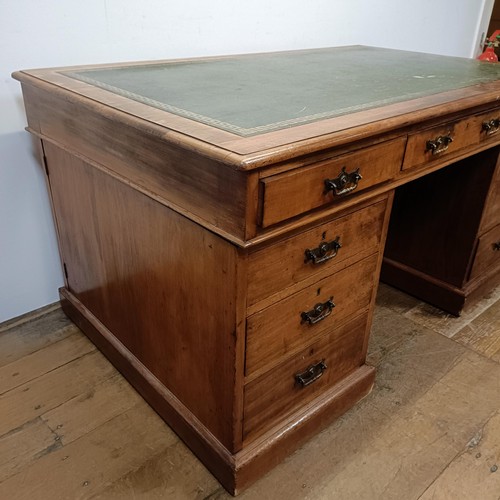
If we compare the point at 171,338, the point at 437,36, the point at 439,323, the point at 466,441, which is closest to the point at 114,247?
the point at 171,338

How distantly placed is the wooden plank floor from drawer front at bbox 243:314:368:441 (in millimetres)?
129

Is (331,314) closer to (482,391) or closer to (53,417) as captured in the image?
(482,391)

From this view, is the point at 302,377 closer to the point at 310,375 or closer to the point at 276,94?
the point at 310,375

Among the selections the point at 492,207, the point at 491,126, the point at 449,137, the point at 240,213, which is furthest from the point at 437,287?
the point at 240,213

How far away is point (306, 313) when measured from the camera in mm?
1017

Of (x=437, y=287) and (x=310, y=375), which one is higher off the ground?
(x=310, y=375)

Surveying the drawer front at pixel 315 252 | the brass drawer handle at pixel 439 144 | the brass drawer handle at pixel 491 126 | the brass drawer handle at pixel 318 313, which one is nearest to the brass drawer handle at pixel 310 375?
the brass drawer handle at pixel 318 313

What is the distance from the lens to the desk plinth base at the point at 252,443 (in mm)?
1043

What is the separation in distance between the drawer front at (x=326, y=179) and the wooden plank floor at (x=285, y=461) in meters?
0.62

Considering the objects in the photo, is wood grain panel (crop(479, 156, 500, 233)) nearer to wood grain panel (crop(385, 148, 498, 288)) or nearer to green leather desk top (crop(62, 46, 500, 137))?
wood grain panel (crop(385, 148, 498, 288))

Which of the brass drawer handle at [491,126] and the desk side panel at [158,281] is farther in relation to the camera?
the brass drawer handle at [491,126]

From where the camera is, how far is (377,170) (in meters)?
0.96

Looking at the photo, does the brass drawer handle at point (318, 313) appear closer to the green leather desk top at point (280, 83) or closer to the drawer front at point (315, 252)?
the drawer front at point (315, 252)

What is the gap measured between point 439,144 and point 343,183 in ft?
1.19
